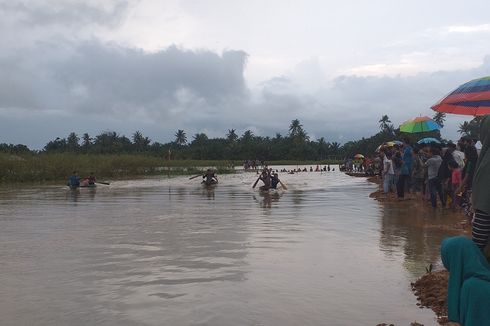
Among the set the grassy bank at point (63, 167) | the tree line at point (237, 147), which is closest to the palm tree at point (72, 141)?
the tree line at point (237, 147)

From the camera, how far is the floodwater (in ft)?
16.7

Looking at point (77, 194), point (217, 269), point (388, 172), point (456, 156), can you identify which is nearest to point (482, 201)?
point (217, 269)

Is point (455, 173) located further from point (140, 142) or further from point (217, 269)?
point (140, 142)

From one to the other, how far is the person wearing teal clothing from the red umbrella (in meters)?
5.66

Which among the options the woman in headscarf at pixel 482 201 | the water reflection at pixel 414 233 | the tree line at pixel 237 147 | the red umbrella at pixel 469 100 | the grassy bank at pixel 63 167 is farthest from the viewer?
the tree line at pixel 237 147

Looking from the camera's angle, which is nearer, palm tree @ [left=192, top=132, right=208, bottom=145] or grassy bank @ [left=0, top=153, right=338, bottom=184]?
grassy bank @ [left=0, top=153, right=338, bottom=184]

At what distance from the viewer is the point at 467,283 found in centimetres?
241

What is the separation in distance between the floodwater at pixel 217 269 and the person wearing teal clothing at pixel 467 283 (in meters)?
2.42

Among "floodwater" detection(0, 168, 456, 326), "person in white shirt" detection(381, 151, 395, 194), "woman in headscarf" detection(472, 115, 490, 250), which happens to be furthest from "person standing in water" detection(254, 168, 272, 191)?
"woman in headscarf" detection(472, 115, 490, 250)

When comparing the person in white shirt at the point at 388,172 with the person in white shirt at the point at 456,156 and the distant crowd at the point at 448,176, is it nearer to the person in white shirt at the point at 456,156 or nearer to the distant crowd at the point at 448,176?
the distant crowd at the point at 448,176

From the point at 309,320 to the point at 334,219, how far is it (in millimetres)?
7325

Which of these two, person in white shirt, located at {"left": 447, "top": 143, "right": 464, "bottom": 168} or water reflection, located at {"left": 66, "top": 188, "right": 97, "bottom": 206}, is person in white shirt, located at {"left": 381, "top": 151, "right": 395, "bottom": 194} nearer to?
person in white shirt, located at {"left": 447, "top": 143, "right": 464, "bottom": 168}

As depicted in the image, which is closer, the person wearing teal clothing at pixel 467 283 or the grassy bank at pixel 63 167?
the person wearing teal clothing at pixel 467 283

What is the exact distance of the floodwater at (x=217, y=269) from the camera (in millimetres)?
5082
